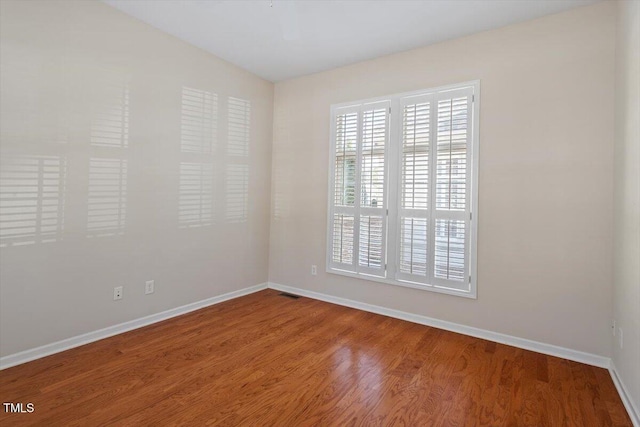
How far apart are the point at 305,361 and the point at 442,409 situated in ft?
3.27

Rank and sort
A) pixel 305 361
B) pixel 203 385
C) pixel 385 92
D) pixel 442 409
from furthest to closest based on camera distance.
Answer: pixel 385 92
pixel 305 361
pixel 203 385
pixel 442 409

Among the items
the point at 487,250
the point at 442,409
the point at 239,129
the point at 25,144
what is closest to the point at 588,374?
the point at 487,250

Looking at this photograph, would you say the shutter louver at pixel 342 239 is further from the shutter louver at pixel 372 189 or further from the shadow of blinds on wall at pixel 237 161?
the shadow of blinds on wall at pixel 237 161

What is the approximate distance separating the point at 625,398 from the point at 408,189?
215 cm

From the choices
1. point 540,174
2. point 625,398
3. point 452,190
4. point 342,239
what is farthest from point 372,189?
point 625,398

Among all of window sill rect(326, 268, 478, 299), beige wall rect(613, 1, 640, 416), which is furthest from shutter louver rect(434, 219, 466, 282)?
beige wall rect(613, 1, 640, 416)

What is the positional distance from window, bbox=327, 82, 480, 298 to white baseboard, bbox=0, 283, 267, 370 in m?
1.48

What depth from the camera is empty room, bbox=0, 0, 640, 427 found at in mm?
2076

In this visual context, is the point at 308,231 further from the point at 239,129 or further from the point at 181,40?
Result: the point at 181,40

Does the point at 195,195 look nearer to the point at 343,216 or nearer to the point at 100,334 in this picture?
the point at 100,334

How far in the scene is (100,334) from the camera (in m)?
2.80

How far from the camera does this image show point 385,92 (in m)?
3.54

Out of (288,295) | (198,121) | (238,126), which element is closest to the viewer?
(198,121)

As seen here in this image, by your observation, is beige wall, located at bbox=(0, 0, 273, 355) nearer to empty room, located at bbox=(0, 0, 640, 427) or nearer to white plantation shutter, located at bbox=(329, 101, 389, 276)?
empty room, located at bbox=(0, 0, 640, 427)
